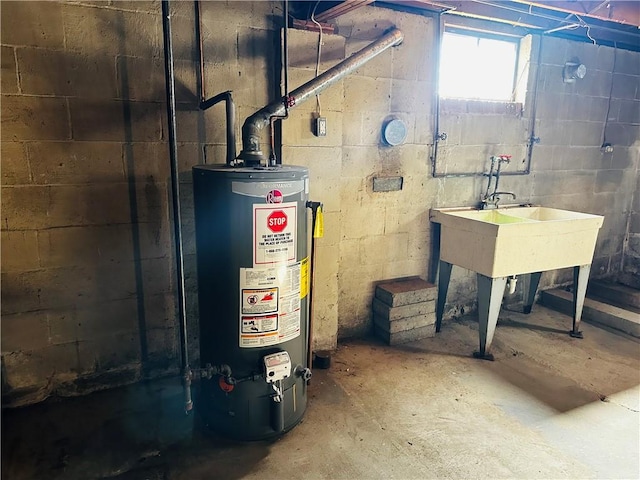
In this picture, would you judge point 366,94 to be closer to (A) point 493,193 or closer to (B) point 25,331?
(A) point 493,193

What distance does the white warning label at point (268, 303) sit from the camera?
5.77ft

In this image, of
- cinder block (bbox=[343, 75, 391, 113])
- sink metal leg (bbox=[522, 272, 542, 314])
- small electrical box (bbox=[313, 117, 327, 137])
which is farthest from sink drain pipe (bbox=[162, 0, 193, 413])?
sink metal leg (bbox=[522, 272, 542, 314])

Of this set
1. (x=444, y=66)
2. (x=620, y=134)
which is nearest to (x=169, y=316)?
(x=444, y=66)

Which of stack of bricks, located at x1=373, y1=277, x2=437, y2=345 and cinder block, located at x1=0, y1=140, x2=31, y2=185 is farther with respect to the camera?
stack of bricks, located at x1=373, y1=277, x2=437, y2=345

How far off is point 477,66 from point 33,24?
2749mm

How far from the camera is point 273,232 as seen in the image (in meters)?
1.73

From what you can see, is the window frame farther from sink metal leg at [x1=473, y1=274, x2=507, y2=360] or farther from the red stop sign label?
the red stop sign label

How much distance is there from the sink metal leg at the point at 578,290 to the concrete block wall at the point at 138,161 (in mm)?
1247

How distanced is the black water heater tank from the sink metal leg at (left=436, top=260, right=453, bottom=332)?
144 centimetres

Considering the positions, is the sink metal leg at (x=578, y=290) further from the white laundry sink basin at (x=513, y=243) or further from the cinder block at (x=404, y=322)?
the cinder block at (x=404, y=322)

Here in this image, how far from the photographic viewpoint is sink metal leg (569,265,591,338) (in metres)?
2.96

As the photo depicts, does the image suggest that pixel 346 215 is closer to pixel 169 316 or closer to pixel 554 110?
pixel 169 316

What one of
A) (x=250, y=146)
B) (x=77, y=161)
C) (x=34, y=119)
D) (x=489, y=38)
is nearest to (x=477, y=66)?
(x=489, y=38)

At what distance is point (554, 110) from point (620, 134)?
0.89 m
